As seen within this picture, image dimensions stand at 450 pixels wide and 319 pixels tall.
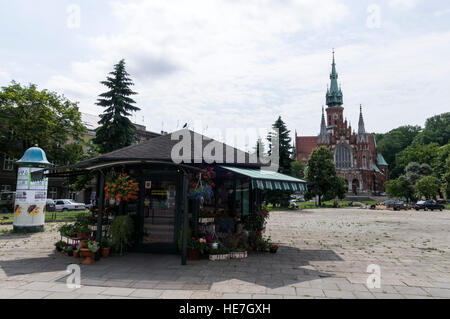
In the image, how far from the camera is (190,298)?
5262 mm

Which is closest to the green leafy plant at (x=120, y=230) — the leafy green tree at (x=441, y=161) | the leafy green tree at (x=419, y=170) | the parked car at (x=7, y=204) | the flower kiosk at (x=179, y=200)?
the flower kiosk at (x=179, y=200)

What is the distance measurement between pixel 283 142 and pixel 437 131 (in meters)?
68.2

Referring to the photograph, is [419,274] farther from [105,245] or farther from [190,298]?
[105,245]

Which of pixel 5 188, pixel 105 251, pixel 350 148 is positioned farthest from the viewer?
pixel 350 148

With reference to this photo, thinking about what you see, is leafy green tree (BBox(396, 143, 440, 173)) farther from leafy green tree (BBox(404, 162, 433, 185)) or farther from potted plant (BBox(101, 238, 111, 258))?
potted plant (BBox(101, 238, 111, 258))

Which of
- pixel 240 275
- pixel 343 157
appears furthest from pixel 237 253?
pixel 343 157

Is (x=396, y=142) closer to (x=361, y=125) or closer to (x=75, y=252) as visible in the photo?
(x=361, y=125)

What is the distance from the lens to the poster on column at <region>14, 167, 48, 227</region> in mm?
13547

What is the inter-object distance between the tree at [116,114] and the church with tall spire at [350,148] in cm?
6107

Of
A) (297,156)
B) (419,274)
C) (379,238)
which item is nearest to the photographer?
(419,274)

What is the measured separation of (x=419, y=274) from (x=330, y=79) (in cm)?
9057

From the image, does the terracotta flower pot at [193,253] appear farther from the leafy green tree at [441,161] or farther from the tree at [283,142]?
the leafy green tree at [441,161]

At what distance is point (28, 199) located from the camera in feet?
44.7
